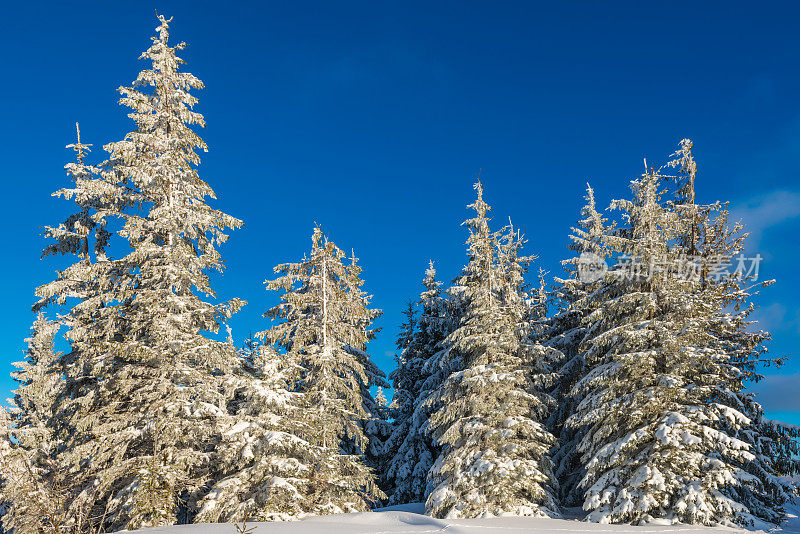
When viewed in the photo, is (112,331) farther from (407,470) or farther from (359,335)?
(407,470)

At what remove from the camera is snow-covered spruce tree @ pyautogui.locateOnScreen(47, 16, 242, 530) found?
12.4 meters

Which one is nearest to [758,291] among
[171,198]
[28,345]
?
[171,198]

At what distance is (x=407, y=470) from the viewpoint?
21.8 meters

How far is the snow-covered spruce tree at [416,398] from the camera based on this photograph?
21688mm

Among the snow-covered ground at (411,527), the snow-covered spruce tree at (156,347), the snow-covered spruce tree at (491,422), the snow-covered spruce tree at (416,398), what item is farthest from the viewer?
the snow-covered spruce tree at (416,398)

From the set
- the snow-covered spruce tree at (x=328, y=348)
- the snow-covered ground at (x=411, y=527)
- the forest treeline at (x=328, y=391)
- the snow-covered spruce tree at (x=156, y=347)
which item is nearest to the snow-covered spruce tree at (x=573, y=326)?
the forest treeline at (x=328, y=391)

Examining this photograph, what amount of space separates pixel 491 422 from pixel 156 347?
1097 centimetres

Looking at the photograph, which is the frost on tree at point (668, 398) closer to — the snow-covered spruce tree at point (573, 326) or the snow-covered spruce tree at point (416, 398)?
the snow-covered spruce tree at point (573, 326)

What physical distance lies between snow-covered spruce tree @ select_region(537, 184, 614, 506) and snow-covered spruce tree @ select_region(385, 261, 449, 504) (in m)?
4.99

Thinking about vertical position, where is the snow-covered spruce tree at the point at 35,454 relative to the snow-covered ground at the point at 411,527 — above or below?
above

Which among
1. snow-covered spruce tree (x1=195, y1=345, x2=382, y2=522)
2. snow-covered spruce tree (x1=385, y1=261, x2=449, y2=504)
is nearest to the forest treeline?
snow-covered spruce tree (x1=195, y1=345, x2=382, y2=522)

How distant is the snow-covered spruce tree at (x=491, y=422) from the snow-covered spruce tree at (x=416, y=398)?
264 cm

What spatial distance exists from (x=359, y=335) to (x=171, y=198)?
9876 millimetres

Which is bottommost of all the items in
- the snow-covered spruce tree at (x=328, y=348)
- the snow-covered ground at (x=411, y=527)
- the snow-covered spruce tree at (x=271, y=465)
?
the snow-covered ground at (x=411, y=527)
